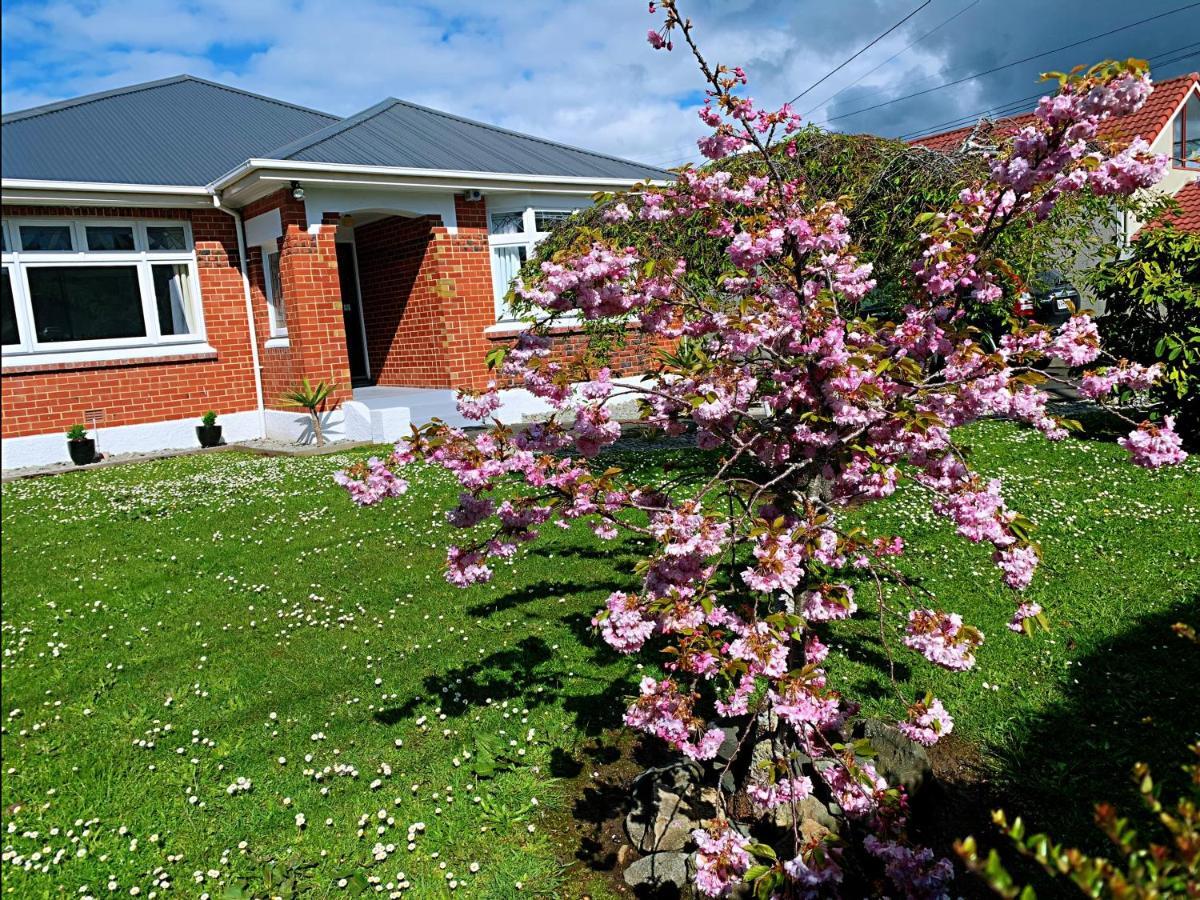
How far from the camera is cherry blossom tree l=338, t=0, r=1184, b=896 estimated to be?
256 cm

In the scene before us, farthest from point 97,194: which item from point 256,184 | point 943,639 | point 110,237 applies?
point 943,639

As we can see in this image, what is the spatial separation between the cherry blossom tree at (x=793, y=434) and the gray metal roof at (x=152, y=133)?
10.7m

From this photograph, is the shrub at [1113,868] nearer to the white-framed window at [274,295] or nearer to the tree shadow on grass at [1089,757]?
the tree shadow on grass at [1089,757]

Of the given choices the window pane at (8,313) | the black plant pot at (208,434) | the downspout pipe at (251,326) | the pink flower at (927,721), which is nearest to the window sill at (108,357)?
the window pane at (8,313)

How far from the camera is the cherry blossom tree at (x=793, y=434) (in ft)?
8.41

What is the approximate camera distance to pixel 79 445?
11.2 metres

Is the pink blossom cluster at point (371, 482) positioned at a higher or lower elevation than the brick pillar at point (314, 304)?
lower

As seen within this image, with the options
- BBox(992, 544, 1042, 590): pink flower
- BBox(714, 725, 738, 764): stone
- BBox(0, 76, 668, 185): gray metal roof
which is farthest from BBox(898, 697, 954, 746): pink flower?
BBox(0, 76, 668, 185): gray metal roof

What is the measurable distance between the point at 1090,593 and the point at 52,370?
12370mm

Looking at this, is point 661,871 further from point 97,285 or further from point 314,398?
point 97,285

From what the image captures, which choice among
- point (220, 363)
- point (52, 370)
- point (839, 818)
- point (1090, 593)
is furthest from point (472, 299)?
point (839, 818)

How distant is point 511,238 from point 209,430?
5.47 metres

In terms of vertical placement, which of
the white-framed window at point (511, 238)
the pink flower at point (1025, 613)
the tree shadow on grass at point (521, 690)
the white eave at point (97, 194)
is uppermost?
the white eave at point (97, 194)

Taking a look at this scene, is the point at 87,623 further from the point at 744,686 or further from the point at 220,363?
the point at 220,363
